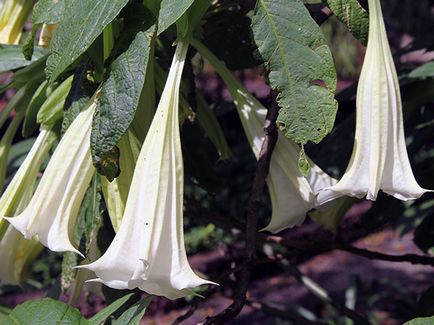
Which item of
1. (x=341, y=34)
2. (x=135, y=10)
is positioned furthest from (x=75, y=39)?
(x=341, y=34)

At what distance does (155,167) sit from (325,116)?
17 centimetres

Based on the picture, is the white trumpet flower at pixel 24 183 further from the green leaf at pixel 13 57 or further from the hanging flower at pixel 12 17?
the hanging flower at pixel 12 17

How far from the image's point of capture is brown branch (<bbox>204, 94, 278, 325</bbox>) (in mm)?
818

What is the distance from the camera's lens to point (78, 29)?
28.1 inches

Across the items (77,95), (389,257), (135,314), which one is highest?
(77,95)

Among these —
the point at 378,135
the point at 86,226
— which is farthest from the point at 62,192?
the point at 378,135

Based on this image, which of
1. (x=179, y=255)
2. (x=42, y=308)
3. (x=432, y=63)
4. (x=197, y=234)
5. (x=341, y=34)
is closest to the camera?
(x=179, y=255)

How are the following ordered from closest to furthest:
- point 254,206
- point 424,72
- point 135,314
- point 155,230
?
point 155,230 < point 135,314 < point 254,206 < point 424,72

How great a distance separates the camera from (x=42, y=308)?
31.7 inches

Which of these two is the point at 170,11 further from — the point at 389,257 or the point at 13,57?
the point at 389,257

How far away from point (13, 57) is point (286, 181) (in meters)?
0.44

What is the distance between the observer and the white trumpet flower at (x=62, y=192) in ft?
2.47

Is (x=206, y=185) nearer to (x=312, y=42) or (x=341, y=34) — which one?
(x=312, y=42)

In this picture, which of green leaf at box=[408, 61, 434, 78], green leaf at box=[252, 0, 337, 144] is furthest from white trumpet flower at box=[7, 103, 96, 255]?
green leaf at box=[408, 61, 434, 78]
